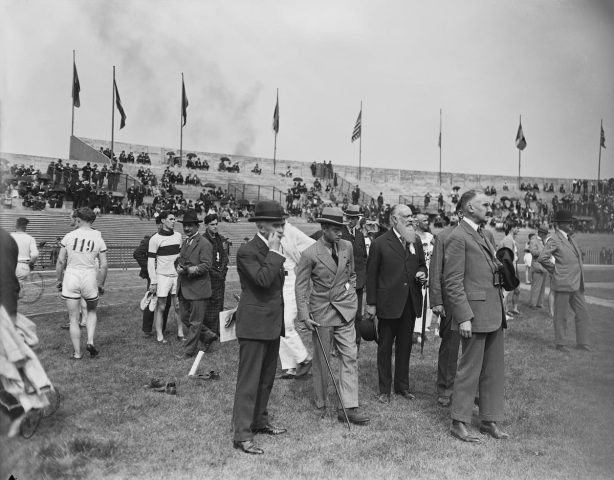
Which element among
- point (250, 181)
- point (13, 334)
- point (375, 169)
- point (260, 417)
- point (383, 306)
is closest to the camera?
point (13, 334)

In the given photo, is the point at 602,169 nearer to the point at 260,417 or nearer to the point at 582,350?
the point at 582,350

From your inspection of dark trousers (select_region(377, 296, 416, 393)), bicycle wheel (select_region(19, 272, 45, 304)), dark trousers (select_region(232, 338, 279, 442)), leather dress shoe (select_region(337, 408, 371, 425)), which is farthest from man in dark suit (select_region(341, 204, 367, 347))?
bicycle wheel (select_region(19, 272, 45, 304))

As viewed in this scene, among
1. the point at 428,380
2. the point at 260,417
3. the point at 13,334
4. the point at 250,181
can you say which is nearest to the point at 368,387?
the point at 428,380

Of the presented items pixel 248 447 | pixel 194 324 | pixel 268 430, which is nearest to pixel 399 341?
pixel 268 430

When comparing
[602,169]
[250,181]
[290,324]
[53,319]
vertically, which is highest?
[250,181]

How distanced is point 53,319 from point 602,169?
329 centimetres

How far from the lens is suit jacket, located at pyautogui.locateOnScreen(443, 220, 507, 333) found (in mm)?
3945

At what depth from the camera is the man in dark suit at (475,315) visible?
3.95m

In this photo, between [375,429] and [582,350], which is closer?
[582,350]

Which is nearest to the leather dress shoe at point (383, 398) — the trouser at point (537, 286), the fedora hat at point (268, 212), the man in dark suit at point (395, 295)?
the man in dark suit at point (395, 295)

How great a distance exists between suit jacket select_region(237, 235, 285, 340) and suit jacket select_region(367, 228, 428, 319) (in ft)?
4.73

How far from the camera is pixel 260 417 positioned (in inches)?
158

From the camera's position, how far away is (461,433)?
395cm

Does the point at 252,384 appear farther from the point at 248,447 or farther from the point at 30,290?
the point at 30,290
